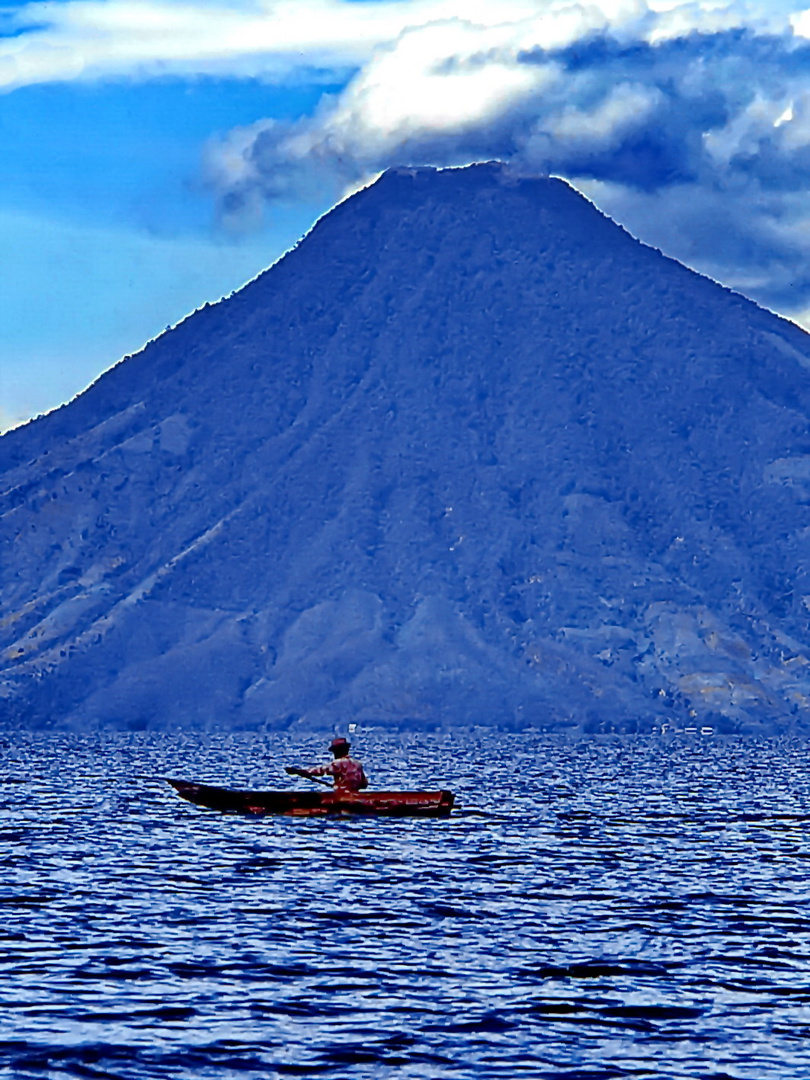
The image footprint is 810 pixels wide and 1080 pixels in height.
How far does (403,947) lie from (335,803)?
30081 mm

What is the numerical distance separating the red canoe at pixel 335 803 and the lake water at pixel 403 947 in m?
0.75

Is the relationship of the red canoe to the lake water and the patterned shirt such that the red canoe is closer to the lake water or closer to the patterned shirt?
the patterned shirt

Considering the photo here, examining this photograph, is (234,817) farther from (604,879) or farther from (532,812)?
(604,879)

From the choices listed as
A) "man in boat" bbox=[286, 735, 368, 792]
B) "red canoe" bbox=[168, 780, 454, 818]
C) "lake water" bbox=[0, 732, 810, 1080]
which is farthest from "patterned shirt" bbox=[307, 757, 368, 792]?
"lake water" bbox=[0, 732, 810, 1080]

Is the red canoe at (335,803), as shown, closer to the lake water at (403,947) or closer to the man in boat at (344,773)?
the man in boat at (344,773)

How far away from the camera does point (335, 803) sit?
2707 inches

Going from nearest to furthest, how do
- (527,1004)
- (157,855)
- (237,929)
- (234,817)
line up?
(527,1004)
(237,929)
(157,855)
(234,817)

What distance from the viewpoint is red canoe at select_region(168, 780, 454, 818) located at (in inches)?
2694

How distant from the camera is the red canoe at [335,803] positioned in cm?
6844

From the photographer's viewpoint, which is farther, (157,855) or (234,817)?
(234,817)

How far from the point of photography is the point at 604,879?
52844 mm

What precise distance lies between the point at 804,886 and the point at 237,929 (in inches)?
728

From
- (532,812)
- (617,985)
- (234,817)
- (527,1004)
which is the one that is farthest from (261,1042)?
(532,812)

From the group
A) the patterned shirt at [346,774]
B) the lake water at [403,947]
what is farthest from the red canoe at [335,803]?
the lake water at [403,947]
